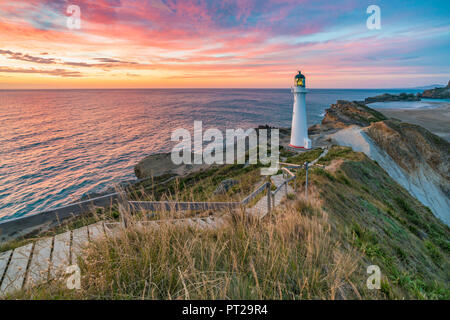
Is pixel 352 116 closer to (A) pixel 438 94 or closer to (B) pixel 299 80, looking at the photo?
(B) pixel 299 80

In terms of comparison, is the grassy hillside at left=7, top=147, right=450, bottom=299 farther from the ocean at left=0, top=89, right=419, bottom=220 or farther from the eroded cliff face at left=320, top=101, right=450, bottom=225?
the eroded cliff face at left=320, top=101, right=450, bottom=225

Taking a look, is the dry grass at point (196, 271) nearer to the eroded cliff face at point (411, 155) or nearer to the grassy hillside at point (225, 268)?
the grassy hillside at point (225, 268)

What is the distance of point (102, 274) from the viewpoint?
2535mm

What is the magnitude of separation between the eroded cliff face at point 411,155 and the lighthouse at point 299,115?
553 centimetres

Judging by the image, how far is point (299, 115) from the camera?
22.6m

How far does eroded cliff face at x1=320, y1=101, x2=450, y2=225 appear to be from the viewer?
20484 mm

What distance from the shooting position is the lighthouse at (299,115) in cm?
2167

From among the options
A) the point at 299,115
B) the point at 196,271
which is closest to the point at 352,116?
the point at 299,115

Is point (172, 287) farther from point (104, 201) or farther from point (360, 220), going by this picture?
point (360, 220)

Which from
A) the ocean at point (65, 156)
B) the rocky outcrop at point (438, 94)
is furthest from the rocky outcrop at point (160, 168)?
the rocky outcrop at point (438, 94)

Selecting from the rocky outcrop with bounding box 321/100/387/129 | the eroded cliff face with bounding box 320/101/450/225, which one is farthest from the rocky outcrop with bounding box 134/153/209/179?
the rocky outcrop with bounding box 321/100/387/129

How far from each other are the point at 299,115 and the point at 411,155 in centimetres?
1282

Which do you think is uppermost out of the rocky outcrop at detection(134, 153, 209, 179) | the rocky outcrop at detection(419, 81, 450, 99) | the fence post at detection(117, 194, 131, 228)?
the rocky outcrop at detection(419, 81, 450, 99)

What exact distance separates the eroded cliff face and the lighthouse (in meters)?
5.53
